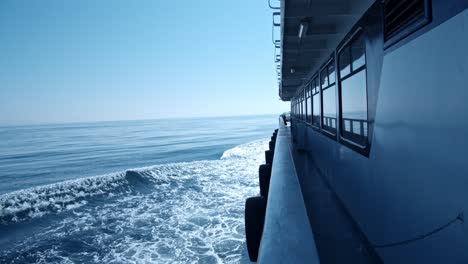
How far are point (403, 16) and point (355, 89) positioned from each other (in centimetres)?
221

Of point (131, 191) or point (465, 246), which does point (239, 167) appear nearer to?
point (131, 191)

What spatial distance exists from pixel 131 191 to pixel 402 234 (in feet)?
41.8

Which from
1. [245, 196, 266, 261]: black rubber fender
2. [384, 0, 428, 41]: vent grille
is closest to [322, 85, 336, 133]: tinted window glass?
[384, 0, 428, 41]: vent grille

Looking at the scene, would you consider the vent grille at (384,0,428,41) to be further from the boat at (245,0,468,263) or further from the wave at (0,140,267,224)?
the wave at (0,140,267,224)

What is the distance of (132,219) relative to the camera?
8977mm

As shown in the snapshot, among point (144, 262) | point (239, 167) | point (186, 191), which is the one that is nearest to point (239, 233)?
point (144, 262)

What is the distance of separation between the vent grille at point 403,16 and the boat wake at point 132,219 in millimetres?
5822

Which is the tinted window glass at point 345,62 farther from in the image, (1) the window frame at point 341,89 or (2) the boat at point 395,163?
(2) the boat at point 395,163

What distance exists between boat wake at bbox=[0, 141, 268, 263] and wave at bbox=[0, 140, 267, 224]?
0.15ft

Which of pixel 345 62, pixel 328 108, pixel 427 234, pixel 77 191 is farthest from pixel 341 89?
pixel 77 191

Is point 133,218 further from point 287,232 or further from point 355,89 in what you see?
point 287,232

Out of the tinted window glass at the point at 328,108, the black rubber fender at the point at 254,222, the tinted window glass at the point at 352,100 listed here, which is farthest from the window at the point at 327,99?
the black rubber fender at the point at 254,222

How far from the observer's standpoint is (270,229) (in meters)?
0.99

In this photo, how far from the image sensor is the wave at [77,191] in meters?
10.8
